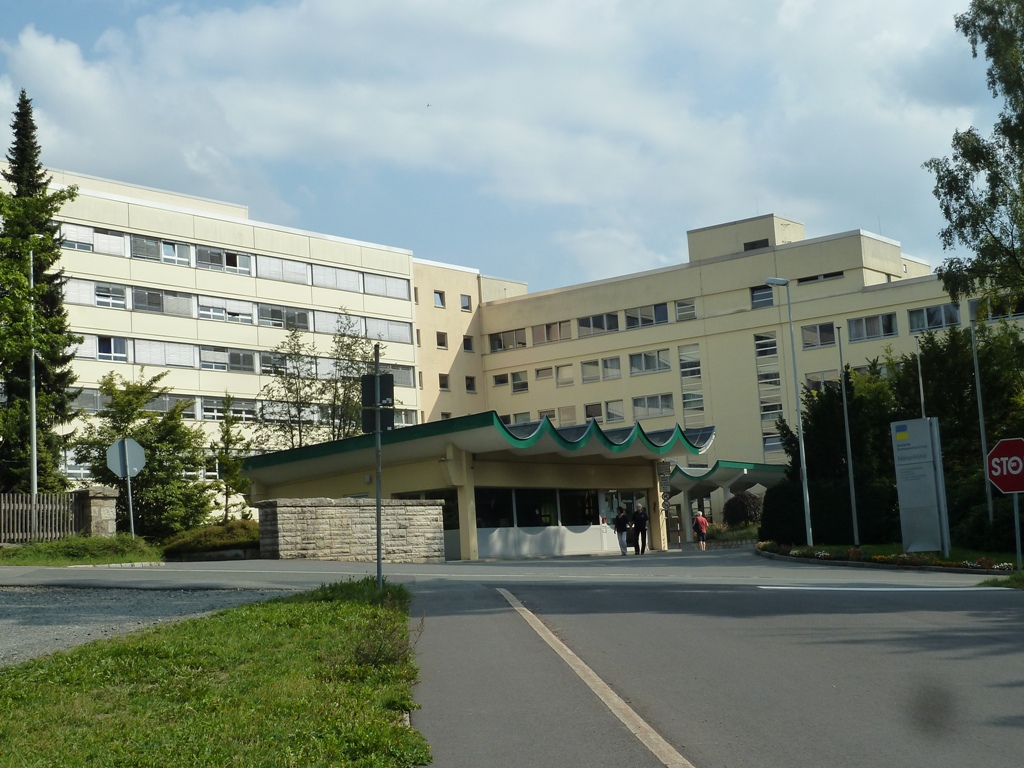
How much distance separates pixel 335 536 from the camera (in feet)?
103

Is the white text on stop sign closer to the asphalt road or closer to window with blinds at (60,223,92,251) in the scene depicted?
the asphalt road

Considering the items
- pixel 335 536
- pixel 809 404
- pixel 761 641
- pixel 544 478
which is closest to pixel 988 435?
pixel 809 404

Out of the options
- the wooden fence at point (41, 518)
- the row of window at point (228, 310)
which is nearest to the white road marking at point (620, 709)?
the wooden fence at point (41, 518)

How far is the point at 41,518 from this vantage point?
103ft

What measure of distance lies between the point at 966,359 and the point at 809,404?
6862mm

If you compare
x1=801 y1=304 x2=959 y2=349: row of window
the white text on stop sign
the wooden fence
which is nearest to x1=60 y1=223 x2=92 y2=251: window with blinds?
the wooden fence

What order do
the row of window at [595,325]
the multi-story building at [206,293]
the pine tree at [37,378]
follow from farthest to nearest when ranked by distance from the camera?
the row of window at [595,325], the multi-story building at [206,293], the pine tree at [37,378]

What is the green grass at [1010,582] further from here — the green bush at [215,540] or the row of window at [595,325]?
the row of window at [595,325]

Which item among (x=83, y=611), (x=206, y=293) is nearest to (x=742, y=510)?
(x=206, y=293)

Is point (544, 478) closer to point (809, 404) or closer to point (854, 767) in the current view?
point (809, 404)

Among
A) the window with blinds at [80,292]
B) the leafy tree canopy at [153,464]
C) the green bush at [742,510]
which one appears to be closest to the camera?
the leafy tree canopy at [153,464]

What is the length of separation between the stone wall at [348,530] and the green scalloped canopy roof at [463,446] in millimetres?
3273

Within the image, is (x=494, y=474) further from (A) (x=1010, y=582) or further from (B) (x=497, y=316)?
(B) (x=497, y=316)

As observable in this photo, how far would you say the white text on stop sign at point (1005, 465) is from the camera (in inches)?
903
